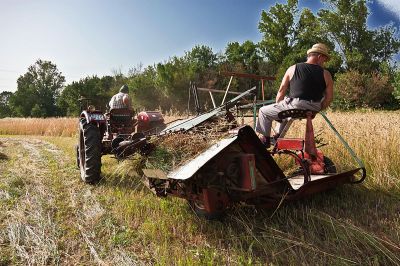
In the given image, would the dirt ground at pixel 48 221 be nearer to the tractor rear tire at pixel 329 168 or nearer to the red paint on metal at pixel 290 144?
the red paint on metal at pixel 290 144

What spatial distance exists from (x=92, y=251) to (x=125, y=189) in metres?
1.95

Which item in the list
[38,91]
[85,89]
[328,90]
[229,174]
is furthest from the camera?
[38,91]

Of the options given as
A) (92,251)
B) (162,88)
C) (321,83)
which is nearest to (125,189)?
(92,251)

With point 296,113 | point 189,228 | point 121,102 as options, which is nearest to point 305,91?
point 296,113

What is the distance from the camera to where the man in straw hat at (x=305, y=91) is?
12.9ft

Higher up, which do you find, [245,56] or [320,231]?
[245,56]

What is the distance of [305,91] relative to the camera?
13.0 ft

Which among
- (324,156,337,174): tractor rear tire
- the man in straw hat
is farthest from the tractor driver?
(324,156,337,174): tractor rear tire

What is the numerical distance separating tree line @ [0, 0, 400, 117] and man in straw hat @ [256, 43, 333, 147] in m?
29.1

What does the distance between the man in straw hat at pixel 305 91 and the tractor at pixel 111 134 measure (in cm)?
137

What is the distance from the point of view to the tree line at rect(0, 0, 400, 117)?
108 feet

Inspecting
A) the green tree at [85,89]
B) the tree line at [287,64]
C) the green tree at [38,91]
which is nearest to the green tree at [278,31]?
the tree line at [287,64]

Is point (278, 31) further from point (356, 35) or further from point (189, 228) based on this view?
point (189, 228)

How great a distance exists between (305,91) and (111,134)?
3.14 m
